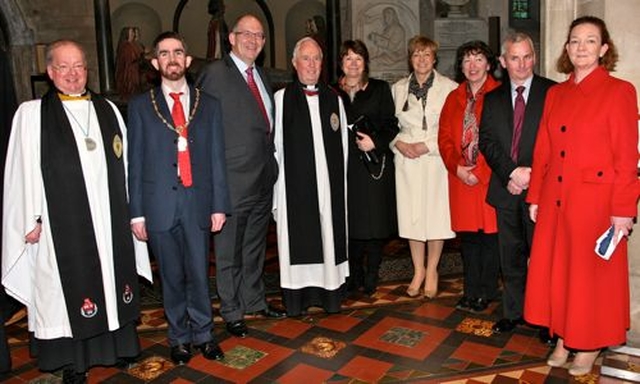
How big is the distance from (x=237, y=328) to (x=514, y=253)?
1768 mm

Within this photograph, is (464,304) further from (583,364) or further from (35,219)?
(35,219)

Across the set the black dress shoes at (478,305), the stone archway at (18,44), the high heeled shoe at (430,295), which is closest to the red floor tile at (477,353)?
the black dress shoes at (478,305)

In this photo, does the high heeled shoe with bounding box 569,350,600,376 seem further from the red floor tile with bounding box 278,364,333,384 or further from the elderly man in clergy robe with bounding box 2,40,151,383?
the elderly man in clergy robe with bounding box 2,40,151,383

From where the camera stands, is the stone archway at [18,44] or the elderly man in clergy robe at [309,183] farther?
the stone archway at [18,44]

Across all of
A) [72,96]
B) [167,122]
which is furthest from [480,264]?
[72,96]

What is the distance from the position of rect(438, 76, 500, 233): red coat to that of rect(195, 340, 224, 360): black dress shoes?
1692mm

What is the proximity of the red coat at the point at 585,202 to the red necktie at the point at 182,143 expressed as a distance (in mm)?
1876

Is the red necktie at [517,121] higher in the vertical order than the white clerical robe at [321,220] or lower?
higher

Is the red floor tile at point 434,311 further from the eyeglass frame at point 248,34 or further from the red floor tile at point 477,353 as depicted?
the eyeglass frame at point 248,34

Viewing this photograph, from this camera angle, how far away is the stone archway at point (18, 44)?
9.42 m

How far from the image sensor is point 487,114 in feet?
12.2

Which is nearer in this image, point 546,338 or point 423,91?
point 546,338

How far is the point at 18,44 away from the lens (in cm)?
952

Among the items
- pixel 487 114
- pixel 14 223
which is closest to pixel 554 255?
pixel 487 114
